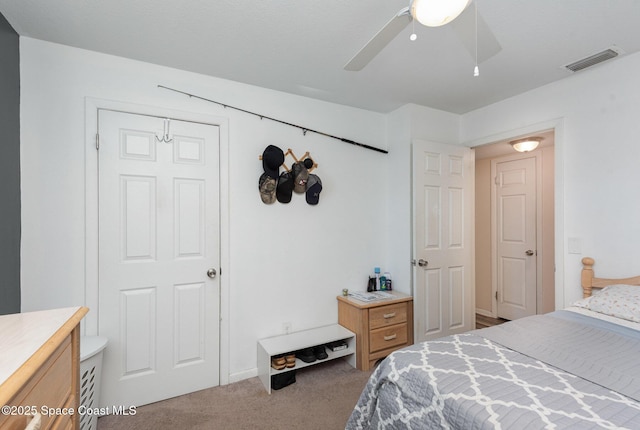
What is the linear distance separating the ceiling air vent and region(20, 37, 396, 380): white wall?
5.12 ft

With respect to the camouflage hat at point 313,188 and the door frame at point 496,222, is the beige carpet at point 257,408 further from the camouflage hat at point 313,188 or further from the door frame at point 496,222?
the door frame at point 496,222

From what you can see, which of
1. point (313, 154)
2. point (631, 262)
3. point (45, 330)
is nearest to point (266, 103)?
point (313, 154)

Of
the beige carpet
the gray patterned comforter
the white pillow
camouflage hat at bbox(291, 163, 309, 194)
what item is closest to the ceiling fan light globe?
the gray patterned comforter

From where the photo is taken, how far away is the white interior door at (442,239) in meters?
2.85

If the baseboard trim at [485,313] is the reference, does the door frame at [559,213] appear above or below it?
above

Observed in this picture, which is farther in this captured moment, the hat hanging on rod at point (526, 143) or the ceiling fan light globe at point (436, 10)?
the hat hanging on rod at point (526, 143)

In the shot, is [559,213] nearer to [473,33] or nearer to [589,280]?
[589,280]

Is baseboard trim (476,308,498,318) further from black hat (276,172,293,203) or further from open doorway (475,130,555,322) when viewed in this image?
black hat (276,172,293,203)

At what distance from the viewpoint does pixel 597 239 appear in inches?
85.9

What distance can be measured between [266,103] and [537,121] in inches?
91.4

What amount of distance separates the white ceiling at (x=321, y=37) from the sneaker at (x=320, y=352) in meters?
2.27

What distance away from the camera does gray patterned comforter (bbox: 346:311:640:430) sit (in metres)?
0.95

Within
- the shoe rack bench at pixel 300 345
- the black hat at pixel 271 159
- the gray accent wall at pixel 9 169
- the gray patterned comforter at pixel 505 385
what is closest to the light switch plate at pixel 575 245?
the gray patterned comforter at pixel 505 385

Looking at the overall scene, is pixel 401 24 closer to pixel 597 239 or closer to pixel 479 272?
pixel 597 239
